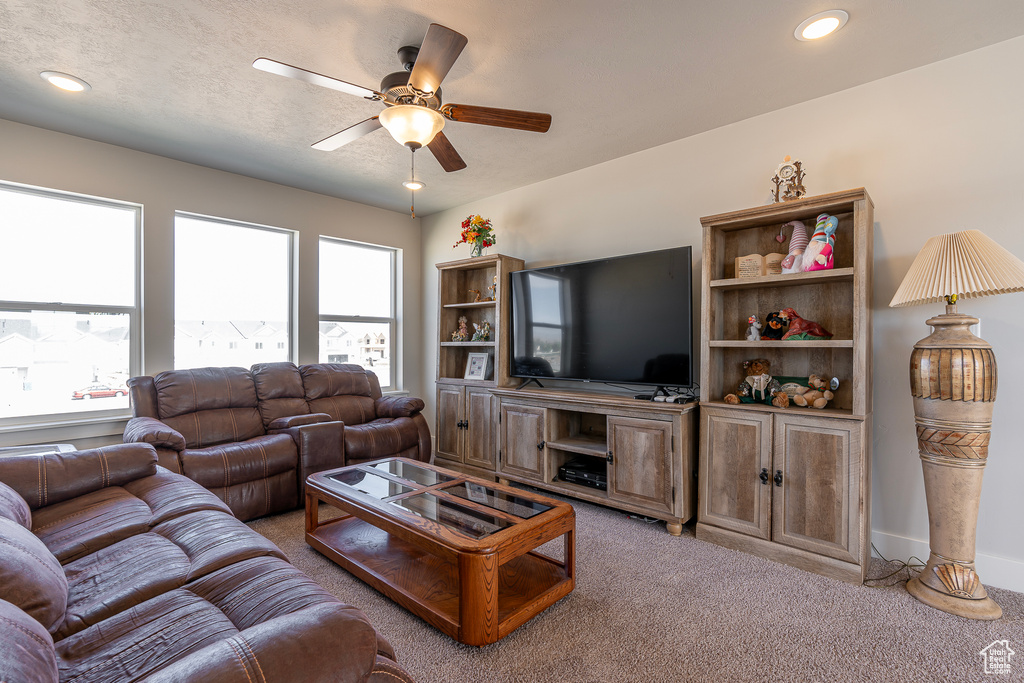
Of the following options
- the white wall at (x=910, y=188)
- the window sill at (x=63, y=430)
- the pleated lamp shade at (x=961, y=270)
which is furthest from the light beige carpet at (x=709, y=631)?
the window sill at (x=63, y=430)

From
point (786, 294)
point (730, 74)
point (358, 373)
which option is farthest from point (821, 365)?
point (358, 373)

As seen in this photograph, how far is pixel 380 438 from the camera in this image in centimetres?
365

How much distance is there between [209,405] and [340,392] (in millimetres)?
1000

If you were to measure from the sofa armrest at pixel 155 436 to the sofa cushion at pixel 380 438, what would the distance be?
3.42 feet

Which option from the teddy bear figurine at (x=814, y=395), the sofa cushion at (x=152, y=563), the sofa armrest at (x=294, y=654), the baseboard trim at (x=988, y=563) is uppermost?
the teddy bear figurine at (x=814, y=395)

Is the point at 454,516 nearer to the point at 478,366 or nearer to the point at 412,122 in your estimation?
the point at 412,122

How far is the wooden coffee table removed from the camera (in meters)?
1.69

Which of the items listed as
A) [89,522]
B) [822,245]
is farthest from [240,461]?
[822,245]

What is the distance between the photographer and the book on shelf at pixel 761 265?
268cm

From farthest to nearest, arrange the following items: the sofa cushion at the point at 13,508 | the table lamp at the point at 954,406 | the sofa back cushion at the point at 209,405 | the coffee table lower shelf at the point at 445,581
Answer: the sofa back cushion at the point at 209,405, the table lamp at the point at 954,406, the coffee table lower shelf at the point at 445,581, the sofa cushion at the point at 13,508

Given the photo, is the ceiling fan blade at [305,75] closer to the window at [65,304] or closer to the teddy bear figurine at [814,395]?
the window at [65,304]

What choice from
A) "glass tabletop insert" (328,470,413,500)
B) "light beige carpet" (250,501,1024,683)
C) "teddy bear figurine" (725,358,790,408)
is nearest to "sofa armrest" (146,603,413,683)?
"light beige carpet" (250,501,1024,683)

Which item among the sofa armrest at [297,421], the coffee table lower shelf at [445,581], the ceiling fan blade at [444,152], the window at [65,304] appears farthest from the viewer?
the sofa armrest at [297,421]

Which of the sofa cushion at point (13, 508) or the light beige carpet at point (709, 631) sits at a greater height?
the sofa cushion at point (13, 508)
